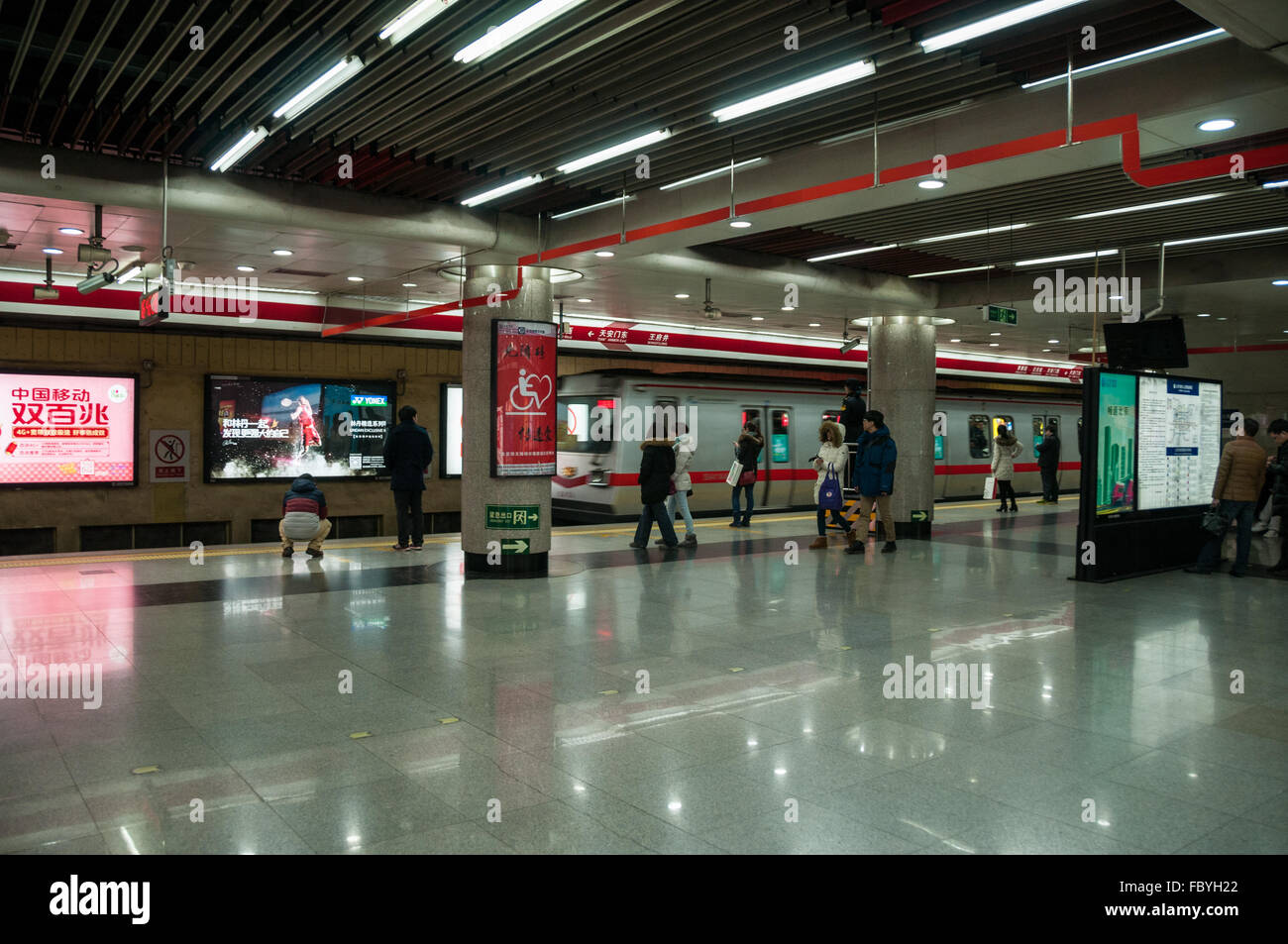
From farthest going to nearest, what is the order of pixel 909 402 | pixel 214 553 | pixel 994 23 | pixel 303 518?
pixel 909 402 < pixel 214 553 < pixel 303 518 < pixel 994 23

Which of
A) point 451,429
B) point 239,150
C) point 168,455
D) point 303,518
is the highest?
point 239,150

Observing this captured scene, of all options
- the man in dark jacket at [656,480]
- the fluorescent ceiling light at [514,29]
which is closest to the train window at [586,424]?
the man in dark jacket at [656,480]

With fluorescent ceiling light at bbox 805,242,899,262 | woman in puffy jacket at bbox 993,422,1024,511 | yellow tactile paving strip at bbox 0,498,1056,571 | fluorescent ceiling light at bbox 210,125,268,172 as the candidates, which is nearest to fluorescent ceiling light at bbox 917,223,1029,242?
fluorescent ceiling light at bbox 805,242,899,262

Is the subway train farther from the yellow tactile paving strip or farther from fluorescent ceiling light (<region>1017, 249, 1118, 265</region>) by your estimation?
fluorescent ceiling light (<region>1017, 249, 1118, 265</region>)

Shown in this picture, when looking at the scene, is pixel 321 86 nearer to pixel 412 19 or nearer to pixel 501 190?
pixel 412 19

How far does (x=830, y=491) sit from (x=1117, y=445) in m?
3.82

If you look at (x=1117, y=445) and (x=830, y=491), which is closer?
(x=1117, y=445)

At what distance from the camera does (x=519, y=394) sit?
9398mm

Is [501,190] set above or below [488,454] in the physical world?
above

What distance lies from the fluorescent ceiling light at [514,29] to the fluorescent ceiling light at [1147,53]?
313cm

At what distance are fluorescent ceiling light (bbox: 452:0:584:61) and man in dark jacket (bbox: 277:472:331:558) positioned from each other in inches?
248

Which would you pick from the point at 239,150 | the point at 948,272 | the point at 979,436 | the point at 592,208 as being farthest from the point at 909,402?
the point at 239,150

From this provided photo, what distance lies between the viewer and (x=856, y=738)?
4508 mm

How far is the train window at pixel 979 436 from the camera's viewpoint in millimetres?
20438
